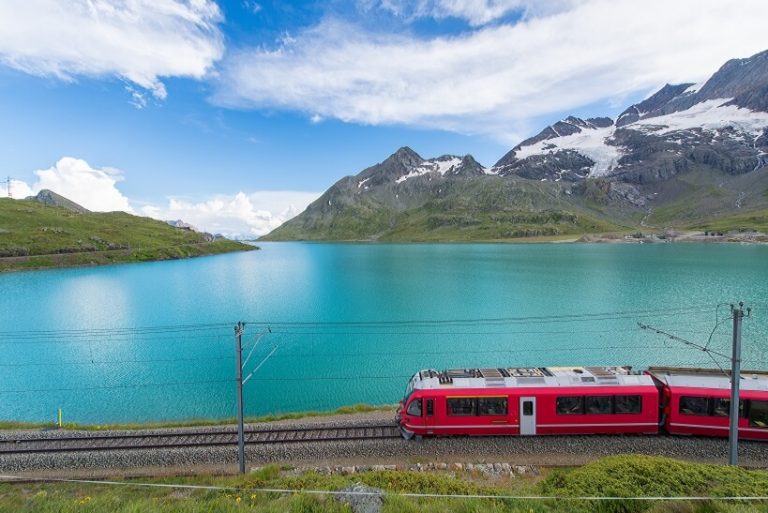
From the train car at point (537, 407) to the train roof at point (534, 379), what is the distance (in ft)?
0.19

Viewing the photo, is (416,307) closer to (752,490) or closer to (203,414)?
(203,414)

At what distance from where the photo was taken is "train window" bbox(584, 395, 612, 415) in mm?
21219

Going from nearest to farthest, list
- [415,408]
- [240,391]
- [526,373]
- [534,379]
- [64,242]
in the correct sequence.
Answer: [240,391], [415,408], [534,379], [526,373], [64,242]

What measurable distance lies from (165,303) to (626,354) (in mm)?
76424

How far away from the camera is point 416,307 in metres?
67.2

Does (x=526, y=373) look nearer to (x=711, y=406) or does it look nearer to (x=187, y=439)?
(x=711, y=406)

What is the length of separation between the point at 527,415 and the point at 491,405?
2.12 meters

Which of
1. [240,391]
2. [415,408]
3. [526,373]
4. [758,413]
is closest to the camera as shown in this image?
[240,391]

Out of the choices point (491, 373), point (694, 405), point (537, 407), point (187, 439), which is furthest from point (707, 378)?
point (187, 439)

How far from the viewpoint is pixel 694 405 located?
20844 mm

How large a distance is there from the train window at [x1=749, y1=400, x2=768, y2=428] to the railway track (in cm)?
1932

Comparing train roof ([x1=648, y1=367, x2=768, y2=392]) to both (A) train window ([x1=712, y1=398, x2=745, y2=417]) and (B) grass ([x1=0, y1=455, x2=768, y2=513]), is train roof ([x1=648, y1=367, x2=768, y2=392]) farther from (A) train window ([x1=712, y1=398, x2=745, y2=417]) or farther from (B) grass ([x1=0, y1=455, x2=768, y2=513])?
(B) grass ([x1=0, y1=455, x2=768, y2=513])

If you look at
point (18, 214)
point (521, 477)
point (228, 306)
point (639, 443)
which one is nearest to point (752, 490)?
point (521, 477)

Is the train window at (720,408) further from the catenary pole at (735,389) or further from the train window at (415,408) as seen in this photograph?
the train window at (415,408)
